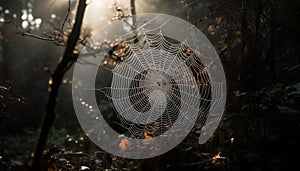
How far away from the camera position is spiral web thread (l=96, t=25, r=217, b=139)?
400 centimetres

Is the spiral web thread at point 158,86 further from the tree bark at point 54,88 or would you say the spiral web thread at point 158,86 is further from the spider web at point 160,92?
the tree bark at point 54,88

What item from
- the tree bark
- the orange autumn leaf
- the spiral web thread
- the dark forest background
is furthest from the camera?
the spiral web thread

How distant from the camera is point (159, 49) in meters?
4.62

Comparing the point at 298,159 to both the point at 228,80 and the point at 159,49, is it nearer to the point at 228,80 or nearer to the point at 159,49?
the point at 228,80

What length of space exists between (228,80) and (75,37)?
2.38 meters

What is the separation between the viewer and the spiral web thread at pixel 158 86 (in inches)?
157

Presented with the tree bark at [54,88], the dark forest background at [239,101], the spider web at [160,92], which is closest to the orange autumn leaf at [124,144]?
the spider web at [160,92]

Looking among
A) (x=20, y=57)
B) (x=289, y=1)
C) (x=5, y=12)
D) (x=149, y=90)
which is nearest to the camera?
(x=289, y=1)

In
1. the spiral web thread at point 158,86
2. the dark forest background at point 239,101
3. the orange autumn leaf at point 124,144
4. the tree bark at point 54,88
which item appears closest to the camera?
the tree bark at point 54,88

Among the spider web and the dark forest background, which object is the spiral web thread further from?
the dark forest background

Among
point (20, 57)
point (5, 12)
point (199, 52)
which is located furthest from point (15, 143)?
point (199, 52)

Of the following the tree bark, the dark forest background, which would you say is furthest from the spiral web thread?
the tree bark

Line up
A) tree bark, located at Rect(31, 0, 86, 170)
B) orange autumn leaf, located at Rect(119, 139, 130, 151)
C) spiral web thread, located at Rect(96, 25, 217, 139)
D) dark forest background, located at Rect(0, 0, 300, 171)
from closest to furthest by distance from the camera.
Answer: tree bark, located at Rect(31, 0, 86, 170) → dark forest background, located at Rect(0, 0, 300, 171) → orange autumn leaf, located at Rect(119, 139, 130, 151) → spiral web thread, located at Rect(96, 25, 217, 139)

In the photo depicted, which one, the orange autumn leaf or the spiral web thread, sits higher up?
the spiral web thread
